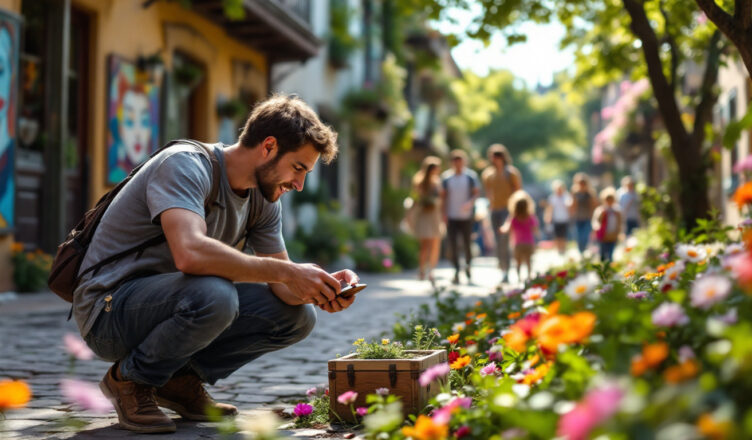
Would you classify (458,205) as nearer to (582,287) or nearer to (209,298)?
(209,298)

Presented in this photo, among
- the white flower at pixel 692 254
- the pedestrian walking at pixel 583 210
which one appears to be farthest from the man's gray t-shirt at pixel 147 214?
the pedestrian walking at pixel 583 210

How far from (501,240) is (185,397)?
30.9ft

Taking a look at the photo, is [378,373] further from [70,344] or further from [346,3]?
[346,3]

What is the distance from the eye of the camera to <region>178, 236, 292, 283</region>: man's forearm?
3.41 meters

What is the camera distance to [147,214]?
3.70 meters

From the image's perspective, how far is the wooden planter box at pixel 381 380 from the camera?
11.9ft

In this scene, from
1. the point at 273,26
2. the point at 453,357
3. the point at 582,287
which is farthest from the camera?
the point at 273,26

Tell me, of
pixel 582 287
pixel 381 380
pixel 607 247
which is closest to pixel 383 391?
pixel 381 380

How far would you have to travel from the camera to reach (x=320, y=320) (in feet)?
28.6

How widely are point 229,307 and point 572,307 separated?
1.51 m

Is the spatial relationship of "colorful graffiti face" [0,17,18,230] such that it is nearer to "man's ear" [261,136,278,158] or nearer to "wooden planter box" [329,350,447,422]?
"man's ear" [261,136,278,158]

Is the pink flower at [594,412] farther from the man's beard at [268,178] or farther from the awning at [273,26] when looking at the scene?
the awning at [273,26]

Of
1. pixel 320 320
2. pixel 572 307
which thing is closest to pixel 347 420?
pixel 572 307

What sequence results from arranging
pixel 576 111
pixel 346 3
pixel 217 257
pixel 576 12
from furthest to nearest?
pixel 576 111 → pixel 346 3 → pixel 576 12 → pixel 217 257
